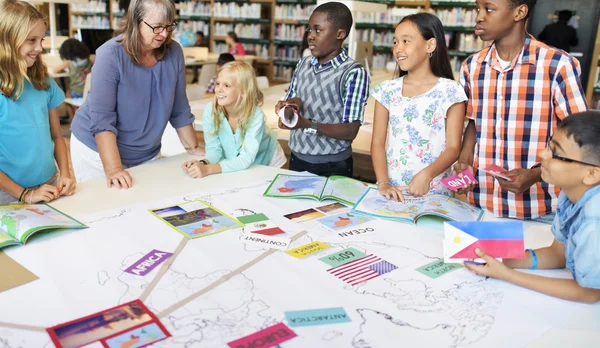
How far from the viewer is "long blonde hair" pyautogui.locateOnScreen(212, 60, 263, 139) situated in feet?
7.24

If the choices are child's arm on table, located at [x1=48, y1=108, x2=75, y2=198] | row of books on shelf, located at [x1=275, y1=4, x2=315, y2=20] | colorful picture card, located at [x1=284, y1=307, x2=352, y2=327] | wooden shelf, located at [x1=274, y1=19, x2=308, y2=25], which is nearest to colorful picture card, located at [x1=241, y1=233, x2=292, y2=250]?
colorful picture card, located at [x1=284, y1=307, x2=352, y2=327]

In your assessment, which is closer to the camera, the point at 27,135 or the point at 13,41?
the point at 13,41

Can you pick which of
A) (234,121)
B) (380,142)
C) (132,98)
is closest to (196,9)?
(234,121)

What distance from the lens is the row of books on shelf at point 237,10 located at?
1020 centimetres

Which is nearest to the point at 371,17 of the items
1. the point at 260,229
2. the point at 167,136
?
the point at 167,136

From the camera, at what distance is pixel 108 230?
59.7 inches

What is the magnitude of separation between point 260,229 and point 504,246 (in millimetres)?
685

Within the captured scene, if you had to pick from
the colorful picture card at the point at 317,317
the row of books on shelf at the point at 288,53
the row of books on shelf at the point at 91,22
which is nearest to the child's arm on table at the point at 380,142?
the colorful picture card at the point at 317,317

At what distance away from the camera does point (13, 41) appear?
1.69m

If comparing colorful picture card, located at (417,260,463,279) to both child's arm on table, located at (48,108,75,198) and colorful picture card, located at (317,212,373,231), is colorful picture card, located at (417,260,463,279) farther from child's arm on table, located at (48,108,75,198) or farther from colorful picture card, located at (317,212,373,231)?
child's arm on table, located at (48,108,75,198)

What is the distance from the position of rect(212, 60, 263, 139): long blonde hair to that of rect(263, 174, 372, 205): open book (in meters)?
0.32

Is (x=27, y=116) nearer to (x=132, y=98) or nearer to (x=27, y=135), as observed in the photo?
(x=27, y=135)

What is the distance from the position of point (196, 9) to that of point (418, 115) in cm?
982

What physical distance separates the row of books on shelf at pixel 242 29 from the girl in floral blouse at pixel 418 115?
8.80m
